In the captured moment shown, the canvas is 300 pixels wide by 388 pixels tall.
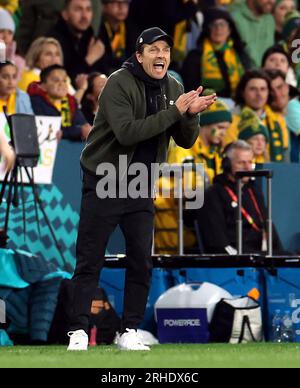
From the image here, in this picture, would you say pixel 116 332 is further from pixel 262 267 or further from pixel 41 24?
pixel 41 24

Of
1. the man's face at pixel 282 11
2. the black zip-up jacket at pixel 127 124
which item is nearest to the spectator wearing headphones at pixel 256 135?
the man's face at pixel 282 11

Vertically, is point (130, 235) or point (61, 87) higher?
point (61, 87)

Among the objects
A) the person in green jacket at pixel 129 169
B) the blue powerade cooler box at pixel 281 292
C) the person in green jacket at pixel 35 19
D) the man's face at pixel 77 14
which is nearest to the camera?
the person in green jacket at pixel 129 169

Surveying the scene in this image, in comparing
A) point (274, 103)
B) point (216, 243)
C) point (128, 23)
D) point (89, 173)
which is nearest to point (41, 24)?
point (128, 23)

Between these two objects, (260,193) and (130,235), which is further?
(260,193)

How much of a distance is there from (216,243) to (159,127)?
370 centimetres

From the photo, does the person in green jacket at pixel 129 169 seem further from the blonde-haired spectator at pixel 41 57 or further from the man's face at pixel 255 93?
the man's face at pixel 255 93

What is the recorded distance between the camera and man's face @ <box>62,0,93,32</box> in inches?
627

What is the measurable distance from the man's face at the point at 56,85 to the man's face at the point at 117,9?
261 cm

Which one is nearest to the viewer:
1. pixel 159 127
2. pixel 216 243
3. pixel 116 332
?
pixel 159 127

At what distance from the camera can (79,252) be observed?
10062 mm

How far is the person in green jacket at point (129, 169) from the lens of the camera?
9938 mm

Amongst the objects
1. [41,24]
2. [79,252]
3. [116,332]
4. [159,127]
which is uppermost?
[41,24]

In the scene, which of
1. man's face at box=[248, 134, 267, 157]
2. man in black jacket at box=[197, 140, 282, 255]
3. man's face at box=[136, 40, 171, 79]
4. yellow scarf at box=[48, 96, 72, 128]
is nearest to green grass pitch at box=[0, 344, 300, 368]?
man's face at box=[136, 40, 171, 79]
